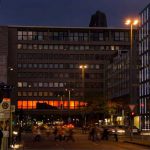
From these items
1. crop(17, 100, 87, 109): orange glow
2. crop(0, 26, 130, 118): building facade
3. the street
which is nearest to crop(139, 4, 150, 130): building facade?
crop(0, 26, 130, 118): building facade

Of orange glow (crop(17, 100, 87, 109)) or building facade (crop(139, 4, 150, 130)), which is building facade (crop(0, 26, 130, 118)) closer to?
orange glow (crop(17, 100, 87, 109))

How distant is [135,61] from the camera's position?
389ft

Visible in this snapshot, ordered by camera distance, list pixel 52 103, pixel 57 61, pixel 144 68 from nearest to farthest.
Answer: pixel 144 68, pixel 52 103, pixel 57 61

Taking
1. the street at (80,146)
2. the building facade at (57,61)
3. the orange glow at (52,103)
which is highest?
the building facade at (57,61)

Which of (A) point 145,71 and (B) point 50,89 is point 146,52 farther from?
(B) point 50,89

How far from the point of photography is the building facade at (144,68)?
109 m

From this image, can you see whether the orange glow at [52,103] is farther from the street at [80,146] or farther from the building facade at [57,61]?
the street at [80,146]

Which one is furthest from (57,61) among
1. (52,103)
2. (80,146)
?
(80,146)

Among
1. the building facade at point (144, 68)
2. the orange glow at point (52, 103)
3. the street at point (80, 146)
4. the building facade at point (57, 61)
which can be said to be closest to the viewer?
the street at point (80, 146)

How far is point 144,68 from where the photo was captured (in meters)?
112

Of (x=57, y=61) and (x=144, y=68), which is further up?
(x=57, y=61)

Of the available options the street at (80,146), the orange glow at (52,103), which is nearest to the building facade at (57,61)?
the orange glow at (52,103)

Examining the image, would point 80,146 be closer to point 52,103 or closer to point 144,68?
point 144,68

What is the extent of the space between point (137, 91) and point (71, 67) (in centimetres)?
4731
